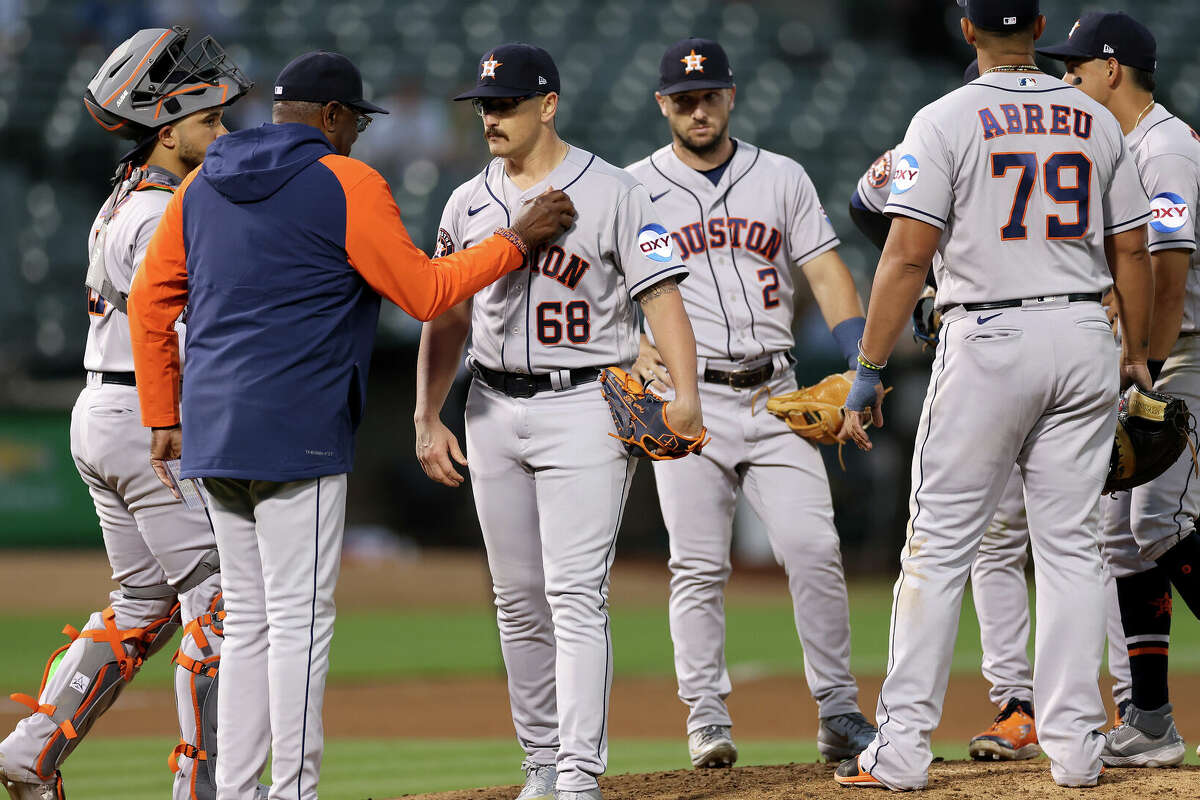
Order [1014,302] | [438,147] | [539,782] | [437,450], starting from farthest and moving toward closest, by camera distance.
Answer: [438,147] → [437,450] → [539,782] → [1014,302]

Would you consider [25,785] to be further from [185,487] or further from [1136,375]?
[1136,375]

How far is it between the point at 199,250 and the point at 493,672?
25.4ft

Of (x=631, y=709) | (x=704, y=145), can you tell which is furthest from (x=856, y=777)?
(x=631, y=709)

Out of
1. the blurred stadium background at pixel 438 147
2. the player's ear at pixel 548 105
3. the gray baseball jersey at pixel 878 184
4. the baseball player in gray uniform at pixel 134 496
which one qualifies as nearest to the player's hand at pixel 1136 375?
the gray baseball jersey at pixel 878 184

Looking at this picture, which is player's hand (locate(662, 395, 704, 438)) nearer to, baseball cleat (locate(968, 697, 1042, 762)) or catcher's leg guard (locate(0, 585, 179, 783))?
baseball cleat (locate(968, 697, 1042, 762))

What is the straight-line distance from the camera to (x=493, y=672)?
1096cm

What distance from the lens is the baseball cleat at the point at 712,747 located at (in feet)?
15.9

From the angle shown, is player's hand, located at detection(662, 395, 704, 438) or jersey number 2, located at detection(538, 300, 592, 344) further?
jersey number 2, located at detection(538, 300, 592, 344)

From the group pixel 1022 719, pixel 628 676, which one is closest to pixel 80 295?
pixel 628 676

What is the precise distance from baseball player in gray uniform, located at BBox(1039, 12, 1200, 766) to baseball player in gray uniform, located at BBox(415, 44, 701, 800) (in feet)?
4.81

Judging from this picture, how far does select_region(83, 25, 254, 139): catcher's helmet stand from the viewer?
438 cm

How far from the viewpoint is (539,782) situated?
13.9 ft

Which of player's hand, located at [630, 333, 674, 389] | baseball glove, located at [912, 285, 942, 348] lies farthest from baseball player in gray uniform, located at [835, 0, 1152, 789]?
player's hand, located at [630, 333, 674, 389]

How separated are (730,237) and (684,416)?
4.41 ft
